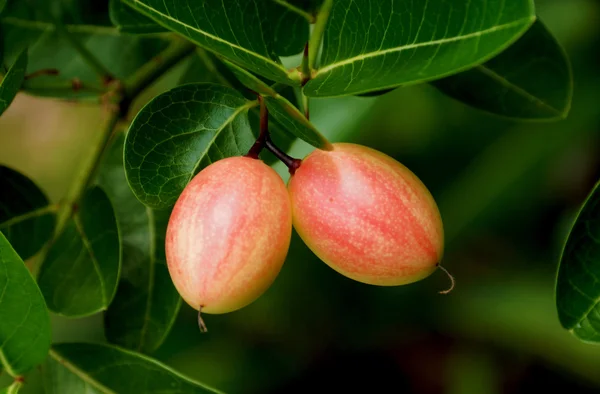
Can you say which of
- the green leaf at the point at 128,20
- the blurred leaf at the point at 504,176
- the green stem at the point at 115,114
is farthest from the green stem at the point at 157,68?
the blurred leaf at the point at 504,176

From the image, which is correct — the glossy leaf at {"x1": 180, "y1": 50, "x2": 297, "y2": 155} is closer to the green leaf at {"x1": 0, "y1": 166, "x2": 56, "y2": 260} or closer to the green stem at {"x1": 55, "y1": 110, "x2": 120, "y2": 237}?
the green stem at {"x1": 55, "y1": 110, "x2": 120, "y2": 237}

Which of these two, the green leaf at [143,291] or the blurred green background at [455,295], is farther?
the blurred green background at [455,295]

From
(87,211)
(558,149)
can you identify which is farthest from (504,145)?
(87,211)

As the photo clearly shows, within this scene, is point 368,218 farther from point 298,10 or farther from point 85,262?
point 85,262

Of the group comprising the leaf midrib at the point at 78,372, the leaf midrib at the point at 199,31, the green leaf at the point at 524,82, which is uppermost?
the green leaf at the point at 524,82

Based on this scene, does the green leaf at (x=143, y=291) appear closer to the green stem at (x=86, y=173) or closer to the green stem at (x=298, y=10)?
the green stem at (x=86, y=173)

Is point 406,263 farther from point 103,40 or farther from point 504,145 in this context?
point 504,145
